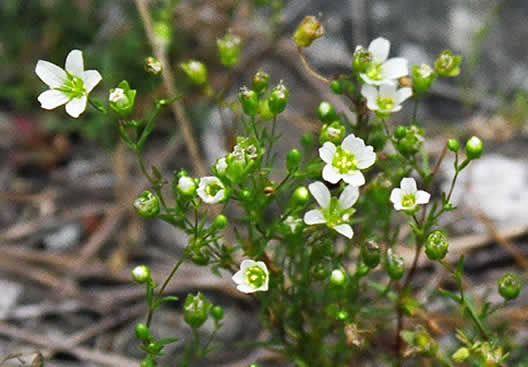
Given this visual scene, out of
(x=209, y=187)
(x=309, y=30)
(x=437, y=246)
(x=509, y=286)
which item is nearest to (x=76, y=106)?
(x=209, y=187)

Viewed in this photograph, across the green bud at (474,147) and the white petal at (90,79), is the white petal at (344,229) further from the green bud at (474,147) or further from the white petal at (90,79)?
the white petal at (90,79)

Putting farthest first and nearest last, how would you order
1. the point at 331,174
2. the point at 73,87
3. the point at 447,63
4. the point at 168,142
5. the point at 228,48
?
the point at 168,142 → the point at 228,48 → the point at 447,63 → the point at 73,87 → the point at 331,174

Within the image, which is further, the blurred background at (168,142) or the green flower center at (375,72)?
the blurred background at (168,142)

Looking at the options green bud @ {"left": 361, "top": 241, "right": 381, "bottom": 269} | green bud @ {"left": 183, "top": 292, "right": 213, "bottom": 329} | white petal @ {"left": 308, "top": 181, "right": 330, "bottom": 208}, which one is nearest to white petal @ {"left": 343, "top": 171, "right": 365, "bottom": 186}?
white petal @ {"left": 308, "top": 181, "right": 330, "bottom": 208}

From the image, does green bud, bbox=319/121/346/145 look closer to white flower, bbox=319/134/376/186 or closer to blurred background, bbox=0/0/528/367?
white flower, bbox=319/134/376/186

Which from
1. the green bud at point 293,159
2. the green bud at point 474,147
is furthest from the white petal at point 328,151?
the green bud at point 474,147

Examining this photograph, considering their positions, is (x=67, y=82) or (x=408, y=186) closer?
(x=408, y=186)

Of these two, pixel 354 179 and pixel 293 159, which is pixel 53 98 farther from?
pixel 354 179
